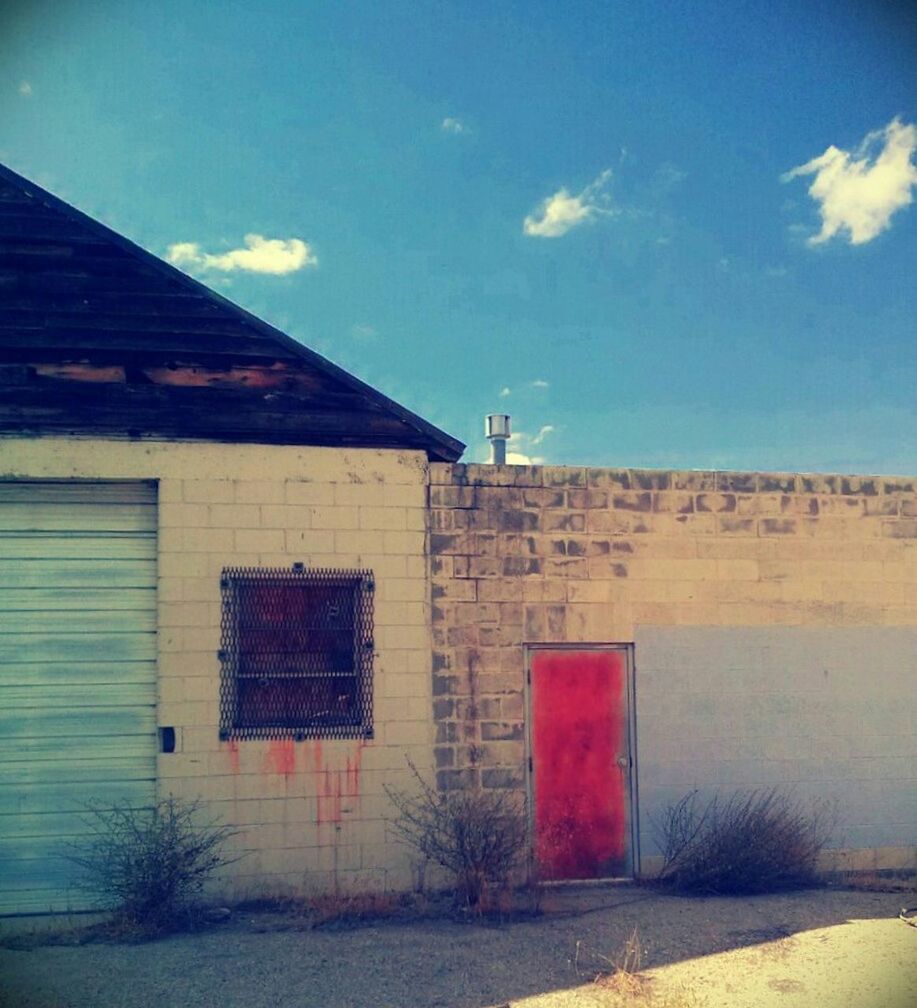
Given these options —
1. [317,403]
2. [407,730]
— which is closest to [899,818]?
[407,730]

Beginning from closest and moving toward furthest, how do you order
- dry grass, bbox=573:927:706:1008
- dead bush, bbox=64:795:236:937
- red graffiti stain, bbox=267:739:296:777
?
dry grass, bbox=573:927:706:1008 < dead bush, bbox=64:795:236:937 < red graffiti stain, bbox=267:739:296:777

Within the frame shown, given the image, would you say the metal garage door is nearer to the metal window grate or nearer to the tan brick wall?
the tan brick wall

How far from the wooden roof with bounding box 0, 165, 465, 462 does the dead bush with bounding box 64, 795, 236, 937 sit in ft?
9.96

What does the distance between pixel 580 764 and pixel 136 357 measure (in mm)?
5082

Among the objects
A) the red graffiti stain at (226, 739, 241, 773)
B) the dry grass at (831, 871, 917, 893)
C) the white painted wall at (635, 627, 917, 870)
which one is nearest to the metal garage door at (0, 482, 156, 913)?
the red graffiti stain at (226, 739, 241, 773)

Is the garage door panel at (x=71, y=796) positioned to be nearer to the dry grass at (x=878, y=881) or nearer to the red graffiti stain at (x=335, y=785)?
the red graffiti stain at (x=335, y=785)

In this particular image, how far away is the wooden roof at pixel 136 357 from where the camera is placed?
827 centimetres

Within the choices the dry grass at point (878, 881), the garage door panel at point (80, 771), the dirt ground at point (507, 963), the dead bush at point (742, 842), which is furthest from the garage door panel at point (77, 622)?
the dry grass at point (878, 881)

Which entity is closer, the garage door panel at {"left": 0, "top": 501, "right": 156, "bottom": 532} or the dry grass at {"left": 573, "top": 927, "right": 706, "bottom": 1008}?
the dry grass at {"left": 573, "top": 927, "right": 706, "bottom": 1008}

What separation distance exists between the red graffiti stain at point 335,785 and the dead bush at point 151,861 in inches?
29.5

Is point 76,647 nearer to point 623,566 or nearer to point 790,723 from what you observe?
point 623,566

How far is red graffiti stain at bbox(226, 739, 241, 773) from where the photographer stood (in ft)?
26.4

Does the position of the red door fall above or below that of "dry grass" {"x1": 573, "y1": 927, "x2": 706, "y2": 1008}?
above

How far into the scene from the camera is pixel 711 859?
840 cm
